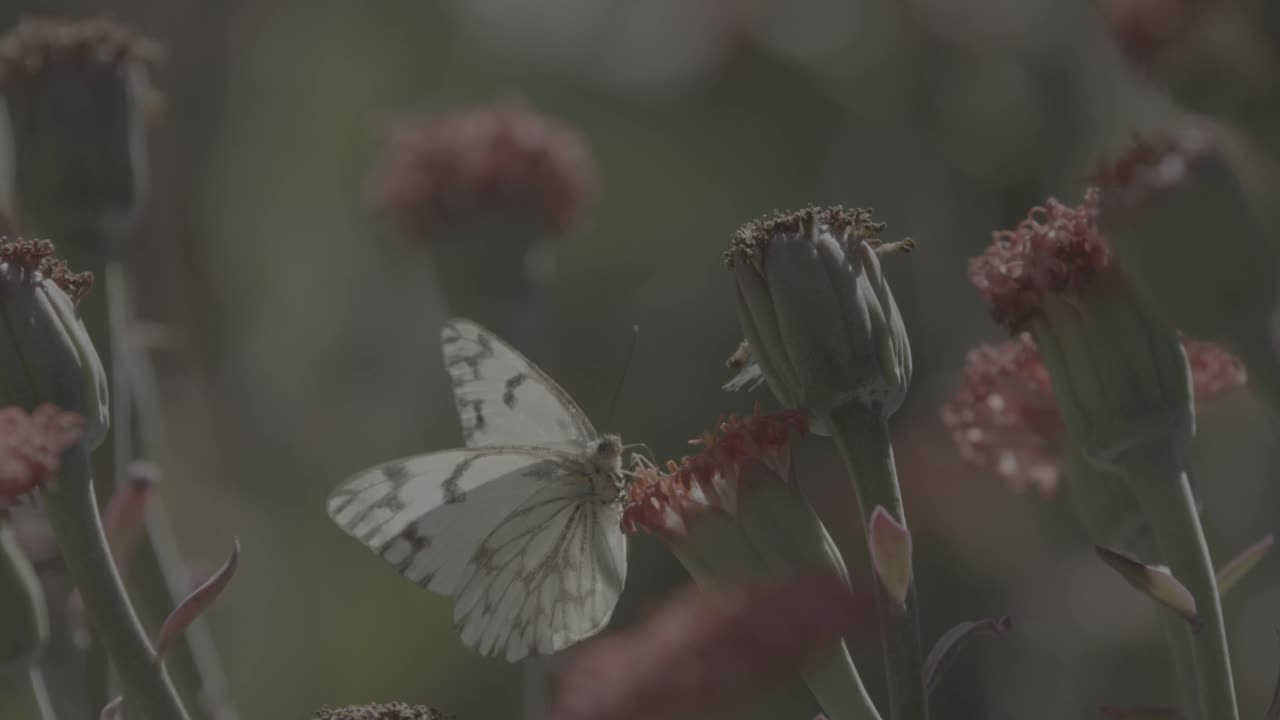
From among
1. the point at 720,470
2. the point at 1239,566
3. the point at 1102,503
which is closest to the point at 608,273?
the point at 1102,503

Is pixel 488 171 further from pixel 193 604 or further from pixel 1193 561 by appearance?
pixel 1193 561

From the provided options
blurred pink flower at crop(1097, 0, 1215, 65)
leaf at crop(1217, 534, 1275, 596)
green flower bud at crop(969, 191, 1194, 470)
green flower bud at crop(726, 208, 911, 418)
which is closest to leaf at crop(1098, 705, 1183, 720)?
leaf at crop(1217, 534, 1275, 596)

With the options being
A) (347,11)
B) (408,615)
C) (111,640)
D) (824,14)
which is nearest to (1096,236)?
(111,640)

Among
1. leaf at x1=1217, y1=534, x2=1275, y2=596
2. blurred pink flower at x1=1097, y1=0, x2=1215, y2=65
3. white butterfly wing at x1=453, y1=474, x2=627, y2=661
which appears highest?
blurred pink flower at x1=1097, y1=0, x2=1215, y2=65

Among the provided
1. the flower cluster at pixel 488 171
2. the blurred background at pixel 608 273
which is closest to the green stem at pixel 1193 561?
the blurred background at pixel 608 273

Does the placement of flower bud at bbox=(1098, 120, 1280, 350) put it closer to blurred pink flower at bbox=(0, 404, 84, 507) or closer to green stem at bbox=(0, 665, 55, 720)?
blurred pink flower at bbox=(0, 404, 84, 507)
